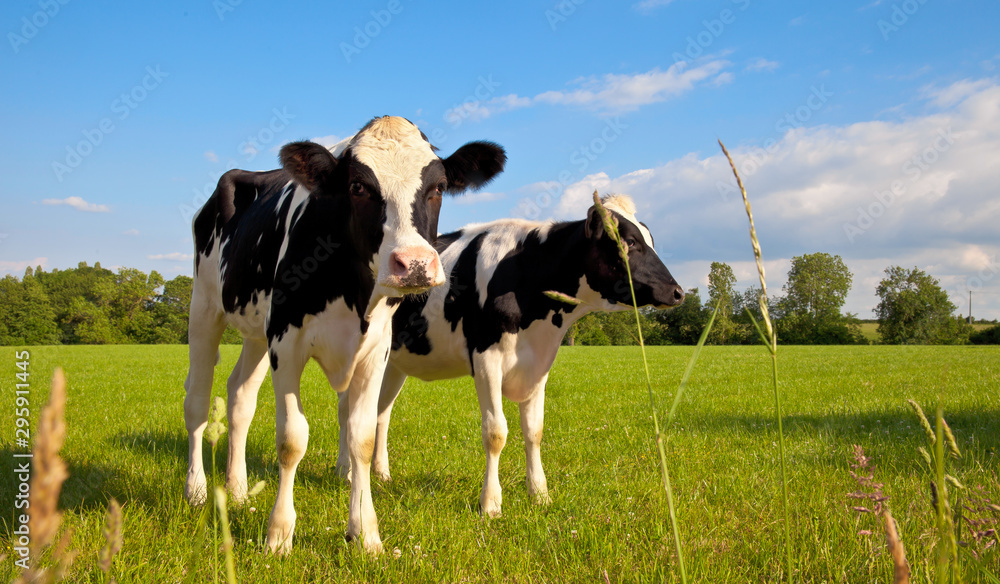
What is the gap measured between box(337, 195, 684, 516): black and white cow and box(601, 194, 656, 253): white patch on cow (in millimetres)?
12

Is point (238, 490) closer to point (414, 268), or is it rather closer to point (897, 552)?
point (414, 268)

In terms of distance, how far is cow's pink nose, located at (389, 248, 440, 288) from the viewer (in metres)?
2.99

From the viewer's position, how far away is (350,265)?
3652 mm

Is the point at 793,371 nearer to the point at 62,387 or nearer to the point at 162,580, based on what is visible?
the point at 162,580

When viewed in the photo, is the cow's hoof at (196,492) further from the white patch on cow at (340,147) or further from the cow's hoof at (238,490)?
the white patch on cow at (340,147)

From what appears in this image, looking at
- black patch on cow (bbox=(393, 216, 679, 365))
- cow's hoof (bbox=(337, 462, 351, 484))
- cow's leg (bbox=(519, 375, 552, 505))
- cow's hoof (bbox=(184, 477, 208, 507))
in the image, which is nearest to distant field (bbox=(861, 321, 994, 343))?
black patch on cow (bbox=(393, 216, 679, 365))

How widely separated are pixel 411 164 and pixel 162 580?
250 centimetres

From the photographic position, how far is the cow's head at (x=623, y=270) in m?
4.81

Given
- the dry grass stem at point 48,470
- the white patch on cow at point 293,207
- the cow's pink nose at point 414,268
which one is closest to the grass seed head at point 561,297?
the dry grass stem at point 48,470

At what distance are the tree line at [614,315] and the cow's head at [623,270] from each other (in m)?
52.8

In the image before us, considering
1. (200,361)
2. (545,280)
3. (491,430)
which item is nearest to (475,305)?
(545,280)

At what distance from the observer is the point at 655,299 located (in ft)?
15.7

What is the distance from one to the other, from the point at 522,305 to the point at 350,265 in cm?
164

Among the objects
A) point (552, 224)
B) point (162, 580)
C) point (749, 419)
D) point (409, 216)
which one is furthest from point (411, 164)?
point (749, 419)
